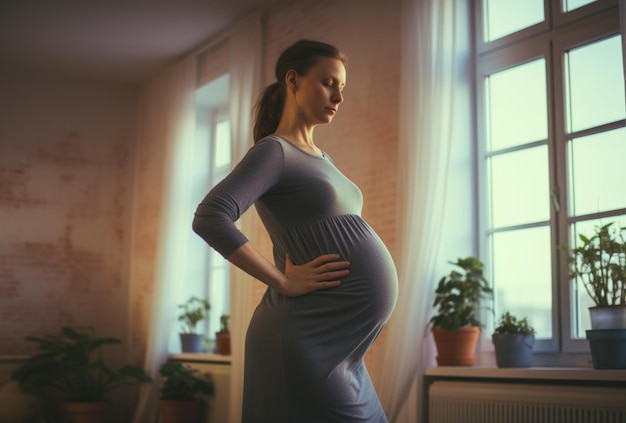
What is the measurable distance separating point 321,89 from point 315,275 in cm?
45

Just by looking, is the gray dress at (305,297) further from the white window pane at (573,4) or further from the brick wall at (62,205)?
the brick wall at (62,205)

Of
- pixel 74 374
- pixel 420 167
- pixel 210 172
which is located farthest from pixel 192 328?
pixel 420 167

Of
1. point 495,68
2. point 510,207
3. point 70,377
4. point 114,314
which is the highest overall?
point 495,68

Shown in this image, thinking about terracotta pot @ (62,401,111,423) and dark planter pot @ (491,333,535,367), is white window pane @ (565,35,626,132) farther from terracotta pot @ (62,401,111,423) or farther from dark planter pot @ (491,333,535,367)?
terracotta pot @ (62,401,111,423)

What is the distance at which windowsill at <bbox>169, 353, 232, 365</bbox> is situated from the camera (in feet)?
21.5

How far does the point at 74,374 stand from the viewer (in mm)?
7691

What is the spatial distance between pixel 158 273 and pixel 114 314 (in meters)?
1.24

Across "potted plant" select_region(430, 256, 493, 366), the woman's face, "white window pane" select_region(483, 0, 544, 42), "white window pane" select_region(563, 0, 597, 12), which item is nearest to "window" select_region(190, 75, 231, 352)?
"white window pane" select_region(483, 0, 544, 42)

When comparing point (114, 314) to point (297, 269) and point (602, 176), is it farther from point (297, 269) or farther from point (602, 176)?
point (297, 269)

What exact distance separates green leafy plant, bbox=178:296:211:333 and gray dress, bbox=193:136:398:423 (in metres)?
5.63

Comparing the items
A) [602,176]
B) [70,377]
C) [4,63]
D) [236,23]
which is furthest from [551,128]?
[4,63]

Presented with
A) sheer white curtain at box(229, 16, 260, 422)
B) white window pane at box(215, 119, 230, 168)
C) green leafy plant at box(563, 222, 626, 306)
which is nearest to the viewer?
green leafy plant at box(563, 222, 626, 306)

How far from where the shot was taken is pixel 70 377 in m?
7.68

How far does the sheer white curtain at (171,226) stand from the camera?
23.9 feet
